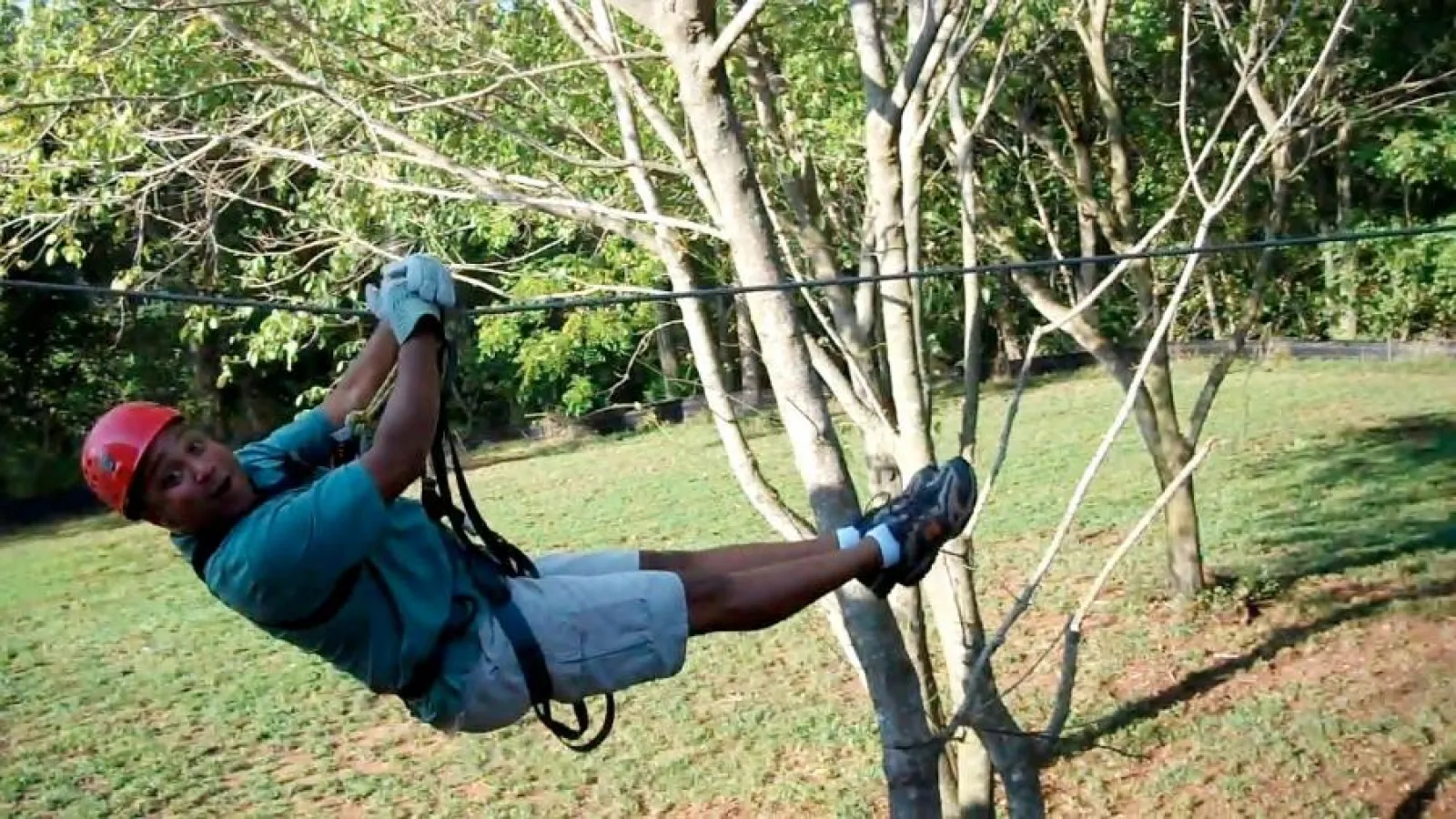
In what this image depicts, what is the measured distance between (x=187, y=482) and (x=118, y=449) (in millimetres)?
118

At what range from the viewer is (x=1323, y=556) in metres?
10.2

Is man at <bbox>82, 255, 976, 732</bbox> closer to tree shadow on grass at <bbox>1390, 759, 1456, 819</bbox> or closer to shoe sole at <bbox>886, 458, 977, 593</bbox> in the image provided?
shoe sole at <bbox>886, 458, 977, 593</bbox>

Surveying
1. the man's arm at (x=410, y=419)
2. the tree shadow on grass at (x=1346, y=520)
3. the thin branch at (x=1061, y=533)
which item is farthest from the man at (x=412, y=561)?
the tree shadow on grass at (x=1346, y=520)

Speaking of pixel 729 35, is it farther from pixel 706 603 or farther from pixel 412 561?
pixel 412 561

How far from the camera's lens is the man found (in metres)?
2.57

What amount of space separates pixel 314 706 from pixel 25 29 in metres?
4.78

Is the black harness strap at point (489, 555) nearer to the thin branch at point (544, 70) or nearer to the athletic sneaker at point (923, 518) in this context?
the athletic sneaker at point (923, 518)

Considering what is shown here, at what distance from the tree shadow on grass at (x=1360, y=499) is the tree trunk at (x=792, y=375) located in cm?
569

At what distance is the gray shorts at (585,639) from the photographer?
113 inches

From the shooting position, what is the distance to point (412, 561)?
282 cm

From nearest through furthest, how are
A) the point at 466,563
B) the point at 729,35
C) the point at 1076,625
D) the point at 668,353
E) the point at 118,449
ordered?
the point at 118,449, the point at 466,563, the point at 729,35, the point at 1076,625, the point at 668,353

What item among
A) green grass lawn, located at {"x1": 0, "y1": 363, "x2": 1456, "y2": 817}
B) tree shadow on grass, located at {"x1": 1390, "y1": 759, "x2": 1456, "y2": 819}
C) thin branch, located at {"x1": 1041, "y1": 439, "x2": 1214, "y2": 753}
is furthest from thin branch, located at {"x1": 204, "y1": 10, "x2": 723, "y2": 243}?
tree shadow on grass, located at {"x1": 1390, "y1": 759, "x2": 1456, "y2": 819}

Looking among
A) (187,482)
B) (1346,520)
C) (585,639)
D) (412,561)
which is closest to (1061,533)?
(585,639)

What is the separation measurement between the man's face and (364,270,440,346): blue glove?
0.37 m
